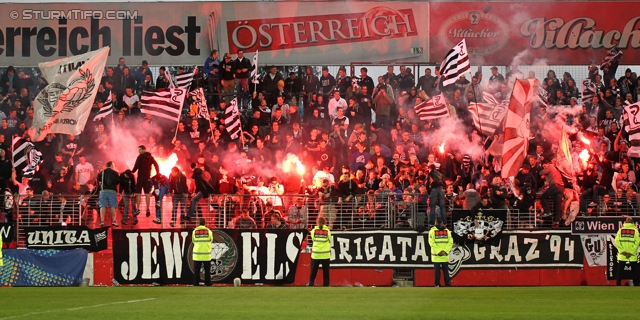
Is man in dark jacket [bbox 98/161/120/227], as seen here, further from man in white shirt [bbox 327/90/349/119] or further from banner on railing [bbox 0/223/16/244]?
man in white shirt [bbox 327/90/349/119]

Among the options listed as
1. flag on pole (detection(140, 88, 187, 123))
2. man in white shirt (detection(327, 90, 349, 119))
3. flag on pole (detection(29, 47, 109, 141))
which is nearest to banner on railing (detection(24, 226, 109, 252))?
flag on pole (detection(29, 47, 109, 141))

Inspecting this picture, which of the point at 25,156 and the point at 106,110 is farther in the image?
the point at 106,110

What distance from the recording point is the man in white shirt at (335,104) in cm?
2861

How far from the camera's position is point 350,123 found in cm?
2814

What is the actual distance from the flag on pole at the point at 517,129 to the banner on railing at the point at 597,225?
2.09 meters

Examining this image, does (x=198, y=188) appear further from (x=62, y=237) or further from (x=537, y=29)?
(x=537, y=29)

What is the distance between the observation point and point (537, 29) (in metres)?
32.6

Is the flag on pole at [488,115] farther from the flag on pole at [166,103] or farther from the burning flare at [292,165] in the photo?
the flag on pole at [166,103]

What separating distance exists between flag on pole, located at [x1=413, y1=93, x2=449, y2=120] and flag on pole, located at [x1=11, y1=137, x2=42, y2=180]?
417 inches

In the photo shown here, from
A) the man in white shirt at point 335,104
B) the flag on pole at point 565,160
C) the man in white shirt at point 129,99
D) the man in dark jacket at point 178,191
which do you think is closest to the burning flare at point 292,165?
the man in white shirt at point 335,104

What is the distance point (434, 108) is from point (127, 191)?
345 inches

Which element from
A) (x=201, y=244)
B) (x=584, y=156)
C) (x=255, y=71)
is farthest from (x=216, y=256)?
(x=584, y=156)

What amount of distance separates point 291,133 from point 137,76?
572 cm

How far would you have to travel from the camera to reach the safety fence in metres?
24.0
